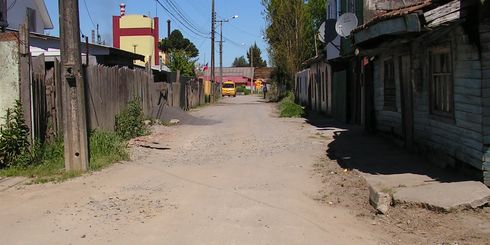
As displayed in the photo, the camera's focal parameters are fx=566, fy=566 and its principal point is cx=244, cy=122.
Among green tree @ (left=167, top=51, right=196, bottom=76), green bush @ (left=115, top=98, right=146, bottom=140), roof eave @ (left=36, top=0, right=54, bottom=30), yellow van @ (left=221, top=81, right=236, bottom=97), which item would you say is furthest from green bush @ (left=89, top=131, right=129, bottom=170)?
yellow van @ (left=221, top=81, right=236, bottom=97)

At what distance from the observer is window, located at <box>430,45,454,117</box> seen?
9422 mm

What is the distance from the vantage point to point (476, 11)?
7.73 metres

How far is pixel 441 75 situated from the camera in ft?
32.6

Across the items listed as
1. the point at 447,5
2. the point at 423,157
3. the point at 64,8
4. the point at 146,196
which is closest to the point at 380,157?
the point at 423,157

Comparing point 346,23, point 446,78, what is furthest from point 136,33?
point 446,78

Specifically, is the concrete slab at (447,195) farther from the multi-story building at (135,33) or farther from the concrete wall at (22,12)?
the multi-story building at (135,33)

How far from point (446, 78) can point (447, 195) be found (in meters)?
3.06

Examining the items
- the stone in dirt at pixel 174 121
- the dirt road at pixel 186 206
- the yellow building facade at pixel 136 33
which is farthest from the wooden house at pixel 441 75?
the yellow building facade at pixel 136 33

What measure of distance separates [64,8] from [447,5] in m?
6.25

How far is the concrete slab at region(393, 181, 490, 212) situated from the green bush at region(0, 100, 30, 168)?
670cm

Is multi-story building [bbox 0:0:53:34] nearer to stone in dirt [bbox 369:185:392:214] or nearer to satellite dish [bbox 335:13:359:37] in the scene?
satellite dish [bbox 335:13:359:37]

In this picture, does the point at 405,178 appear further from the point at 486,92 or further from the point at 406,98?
the point at 406,98

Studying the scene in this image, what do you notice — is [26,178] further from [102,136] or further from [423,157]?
[423,157]

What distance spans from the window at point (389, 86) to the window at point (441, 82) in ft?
11.0
